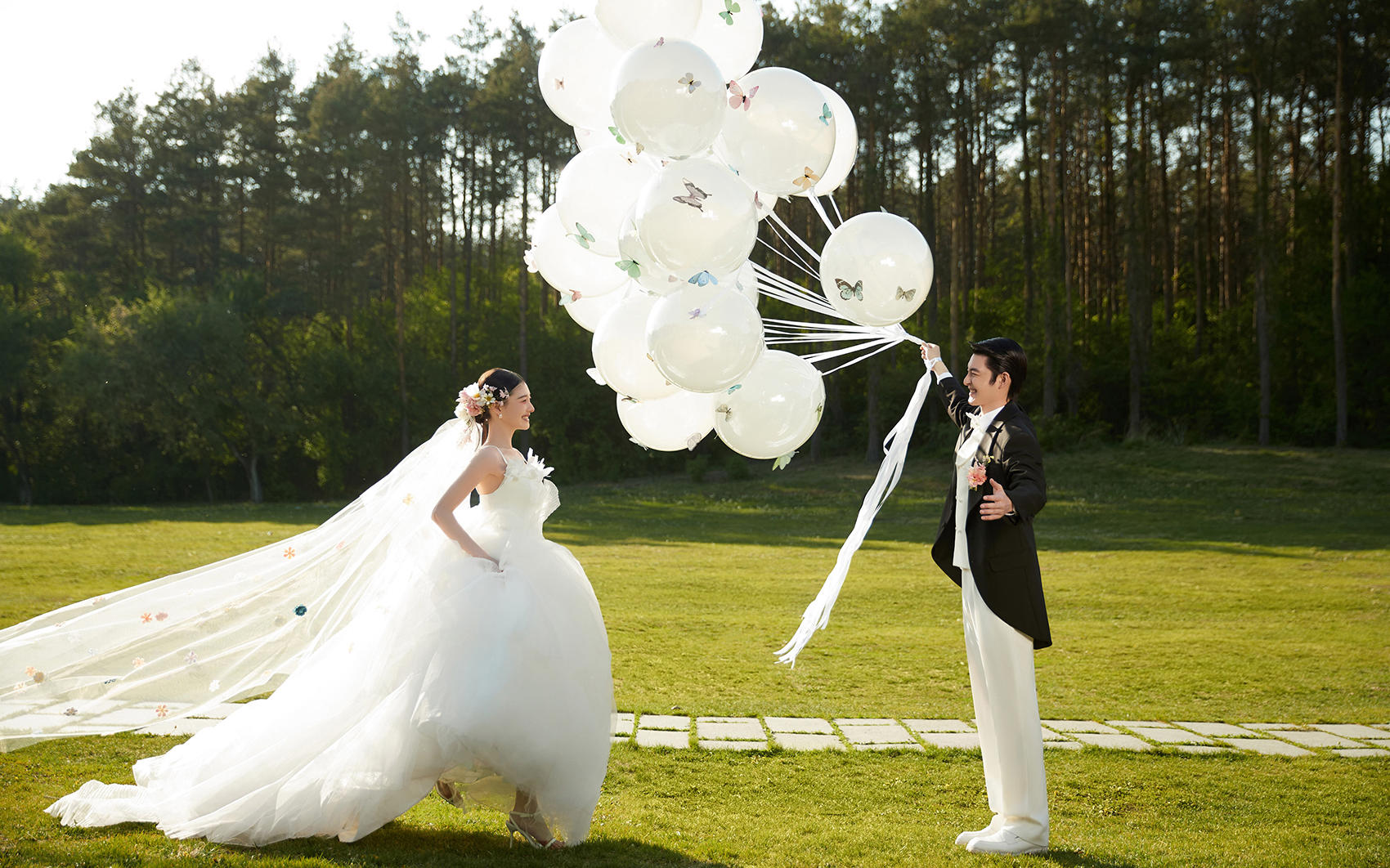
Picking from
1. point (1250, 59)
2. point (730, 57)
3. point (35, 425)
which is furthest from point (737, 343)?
point (35, 425)

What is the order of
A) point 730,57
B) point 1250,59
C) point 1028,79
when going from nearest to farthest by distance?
point 730,57 < point 1250,59 < point 1028,79

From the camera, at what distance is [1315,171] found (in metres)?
35.2

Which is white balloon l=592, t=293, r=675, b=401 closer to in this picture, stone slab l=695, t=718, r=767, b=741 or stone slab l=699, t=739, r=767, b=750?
stone slab l=699, t=739, r=767, b=750

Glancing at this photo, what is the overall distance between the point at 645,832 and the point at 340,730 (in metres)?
1.37

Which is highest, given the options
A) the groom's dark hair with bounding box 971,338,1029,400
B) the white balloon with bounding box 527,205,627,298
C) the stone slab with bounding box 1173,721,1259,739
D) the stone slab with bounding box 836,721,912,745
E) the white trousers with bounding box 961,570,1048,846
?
the white balloon with bounding box 527,205,627,298

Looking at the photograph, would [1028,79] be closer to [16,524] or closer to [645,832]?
[16,524]

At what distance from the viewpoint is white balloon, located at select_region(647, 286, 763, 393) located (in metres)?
4.34

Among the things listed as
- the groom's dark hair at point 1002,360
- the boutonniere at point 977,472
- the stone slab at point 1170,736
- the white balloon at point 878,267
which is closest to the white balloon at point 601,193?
the white balloon at point 878,267

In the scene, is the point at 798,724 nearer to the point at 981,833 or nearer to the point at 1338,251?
the point at 981,833

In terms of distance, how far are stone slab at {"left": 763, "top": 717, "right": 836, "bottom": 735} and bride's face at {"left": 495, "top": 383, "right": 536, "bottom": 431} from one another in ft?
9.42

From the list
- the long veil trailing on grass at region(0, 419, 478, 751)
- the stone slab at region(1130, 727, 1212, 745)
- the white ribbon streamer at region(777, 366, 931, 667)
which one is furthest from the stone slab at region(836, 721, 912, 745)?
the long veil trailing on grass at region(0, 419, 478, 751)

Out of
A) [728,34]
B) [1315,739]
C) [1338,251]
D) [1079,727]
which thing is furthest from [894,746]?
[1338,251]

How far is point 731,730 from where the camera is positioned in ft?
21.0

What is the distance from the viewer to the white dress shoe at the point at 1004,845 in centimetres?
425
